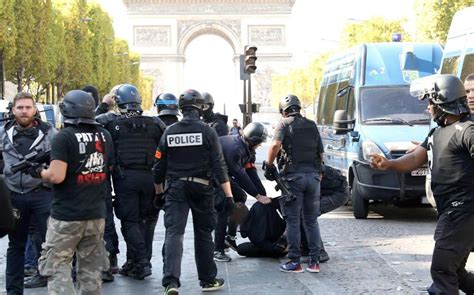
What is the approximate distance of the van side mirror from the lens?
42.8ft

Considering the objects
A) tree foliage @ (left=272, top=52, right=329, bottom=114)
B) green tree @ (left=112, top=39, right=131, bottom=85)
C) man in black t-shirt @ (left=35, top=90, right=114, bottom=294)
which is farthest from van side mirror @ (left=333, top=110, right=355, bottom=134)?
tree foliage @ (left=272, top=52, right=329, bottom=114)

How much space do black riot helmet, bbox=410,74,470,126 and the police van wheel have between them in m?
7.38

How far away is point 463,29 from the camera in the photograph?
10.6 meters

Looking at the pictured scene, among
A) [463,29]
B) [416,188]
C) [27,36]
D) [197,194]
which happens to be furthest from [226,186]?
[27,36]

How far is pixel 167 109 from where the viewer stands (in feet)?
31.6

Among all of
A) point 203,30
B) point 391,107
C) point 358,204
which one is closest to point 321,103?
point 391,107

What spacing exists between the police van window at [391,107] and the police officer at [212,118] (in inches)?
165

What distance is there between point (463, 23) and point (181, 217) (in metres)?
4.59

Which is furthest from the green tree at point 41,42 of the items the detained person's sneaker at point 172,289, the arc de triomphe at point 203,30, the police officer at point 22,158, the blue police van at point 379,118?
the arc de triomphe at point 203,30

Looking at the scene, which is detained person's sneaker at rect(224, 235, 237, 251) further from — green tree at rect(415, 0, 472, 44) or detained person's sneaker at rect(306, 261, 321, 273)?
green tree at rect(415, 0, 472, 44)

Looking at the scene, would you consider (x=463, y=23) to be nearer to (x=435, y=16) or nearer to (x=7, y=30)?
(x=7, y=30)

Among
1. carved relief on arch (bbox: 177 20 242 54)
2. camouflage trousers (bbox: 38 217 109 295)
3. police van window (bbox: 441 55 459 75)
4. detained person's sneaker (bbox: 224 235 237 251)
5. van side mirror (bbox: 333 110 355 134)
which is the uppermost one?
carved relief on arch (bbox: 177 20 242 54)

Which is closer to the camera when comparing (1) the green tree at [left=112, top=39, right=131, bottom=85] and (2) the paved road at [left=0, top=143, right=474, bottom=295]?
(2) the paved road at [left=0, top=143, right=474, bottom=295]

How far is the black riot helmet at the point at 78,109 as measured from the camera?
6.66 metres
